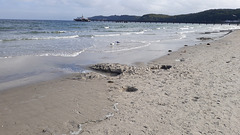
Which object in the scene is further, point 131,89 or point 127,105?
point 131,89

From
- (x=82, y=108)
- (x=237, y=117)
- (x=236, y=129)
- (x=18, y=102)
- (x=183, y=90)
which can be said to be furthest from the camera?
(x=183, y=90)

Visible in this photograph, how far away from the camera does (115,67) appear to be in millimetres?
8320

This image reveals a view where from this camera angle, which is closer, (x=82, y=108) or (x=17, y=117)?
(x=17, y=117)

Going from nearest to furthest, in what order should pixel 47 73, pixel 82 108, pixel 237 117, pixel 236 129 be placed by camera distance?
1. pixel 236 129
2. pixel 237 117
3. pixel 82 108
4. pixel 47 73

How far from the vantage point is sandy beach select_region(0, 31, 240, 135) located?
3.85 metres

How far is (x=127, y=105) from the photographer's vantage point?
4844 millimetres

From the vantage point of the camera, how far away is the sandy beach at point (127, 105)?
385 centimetres

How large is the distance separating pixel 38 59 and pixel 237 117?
29.3 ft

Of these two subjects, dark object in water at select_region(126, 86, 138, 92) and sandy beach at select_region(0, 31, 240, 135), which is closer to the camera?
sandy beach at select_region(0, 31, 240, 135)

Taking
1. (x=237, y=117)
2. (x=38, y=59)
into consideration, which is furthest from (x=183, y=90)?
(x=38, y=59)

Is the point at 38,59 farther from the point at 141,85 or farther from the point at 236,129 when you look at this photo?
the point at 236,129

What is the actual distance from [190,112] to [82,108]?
233 centimetres

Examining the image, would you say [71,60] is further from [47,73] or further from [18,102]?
[18,102]

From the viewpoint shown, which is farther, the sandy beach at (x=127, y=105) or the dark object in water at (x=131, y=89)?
the dark object in water at (x=131, y=89)
